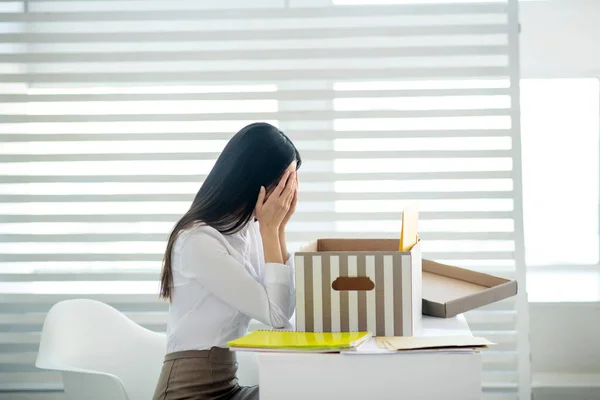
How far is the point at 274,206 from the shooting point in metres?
1.68

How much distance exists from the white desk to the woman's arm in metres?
0.29

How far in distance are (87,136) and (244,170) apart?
126cm

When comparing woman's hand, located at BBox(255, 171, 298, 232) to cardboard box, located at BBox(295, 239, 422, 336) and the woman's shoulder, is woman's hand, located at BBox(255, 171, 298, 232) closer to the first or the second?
the woman's shoulder

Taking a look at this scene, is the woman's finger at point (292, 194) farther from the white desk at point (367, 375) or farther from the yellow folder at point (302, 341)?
the white desk at point (367, 375)

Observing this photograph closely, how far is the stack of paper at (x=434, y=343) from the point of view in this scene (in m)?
1.27

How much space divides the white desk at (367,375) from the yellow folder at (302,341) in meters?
0.02

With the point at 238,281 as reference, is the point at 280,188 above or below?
above

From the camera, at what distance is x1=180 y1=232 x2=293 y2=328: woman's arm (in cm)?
157

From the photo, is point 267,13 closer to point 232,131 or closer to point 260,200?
point 232,131

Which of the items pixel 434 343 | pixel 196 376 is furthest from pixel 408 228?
pixel 196 376

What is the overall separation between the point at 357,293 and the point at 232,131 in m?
1.45

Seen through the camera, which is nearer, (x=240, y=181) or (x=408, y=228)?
(x=408, y=228)

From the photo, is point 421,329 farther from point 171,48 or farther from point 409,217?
point 171,48

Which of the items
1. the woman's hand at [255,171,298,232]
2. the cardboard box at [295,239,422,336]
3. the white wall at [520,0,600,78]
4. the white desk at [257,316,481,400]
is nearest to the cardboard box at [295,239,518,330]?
the cardboard box at [295,239,422,336]
